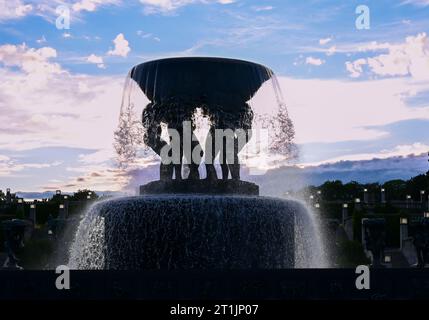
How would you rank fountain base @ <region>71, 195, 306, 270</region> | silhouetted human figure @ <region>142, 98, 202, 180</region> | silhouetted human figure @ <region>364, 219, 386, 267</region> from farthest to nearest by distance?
1. silhouetted human figure @ <region>142, 98, 202, 180</region>
2. silhouetted human figure @ <region>364, 219, 386, 267</region>
3. fountain base @ <region>71, 195, 306, 270</region>

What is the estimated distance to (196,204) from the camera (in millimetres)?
16922

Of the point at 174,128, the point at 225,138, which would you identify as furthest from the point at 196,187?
the point at 174,128

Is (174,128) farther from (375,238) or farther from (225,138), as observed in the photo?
(375,238)

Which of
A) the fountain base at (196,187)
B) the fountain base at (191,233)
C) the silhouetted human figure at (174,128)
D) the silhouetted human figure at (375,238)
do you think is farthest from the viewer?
the silhouetted human figure at (174,128)

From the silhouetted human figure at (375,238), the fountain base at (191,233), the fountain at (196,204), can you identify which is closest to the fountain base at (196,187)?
the fountain at (196,204)

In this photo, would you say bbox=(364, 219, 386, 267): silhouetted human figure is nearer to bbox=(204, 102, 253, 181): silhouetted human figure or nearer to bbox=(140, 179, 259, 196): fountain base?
bbox=(140, 179, 259, 196): fountain base

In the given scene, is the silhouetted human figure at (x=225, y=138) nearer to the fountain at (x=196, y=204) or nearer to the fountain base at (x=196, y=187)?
the fountain at (x=196, y=204)

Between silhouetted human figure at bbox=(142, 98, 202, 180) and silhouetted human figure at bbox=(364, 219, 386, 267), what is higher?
silhouetted human figure at bbox=(142, 98, 202, 180)

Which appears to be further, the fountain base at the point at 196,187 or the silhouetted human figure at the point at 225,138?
the silhouetted human figure at the point at 225,138

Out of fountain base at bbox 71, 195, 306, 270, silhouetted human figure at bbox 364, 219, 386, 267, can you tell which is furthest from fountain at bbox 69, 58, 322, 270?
silhouetted human figure at bbox 364, 219, 386, 267

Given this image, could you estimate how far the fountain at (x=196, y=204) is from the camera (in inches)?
665

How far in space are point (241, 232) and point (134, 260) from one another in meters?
2.71

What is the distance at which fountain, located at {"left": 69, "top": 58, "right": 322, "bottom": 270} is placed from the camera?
16.9 metres

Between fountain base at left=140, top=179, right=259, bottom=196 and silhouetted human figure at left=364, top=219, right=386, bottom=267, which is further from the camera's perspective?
silhouetted human figure at left=364, top=219, right=386, bottom=267
